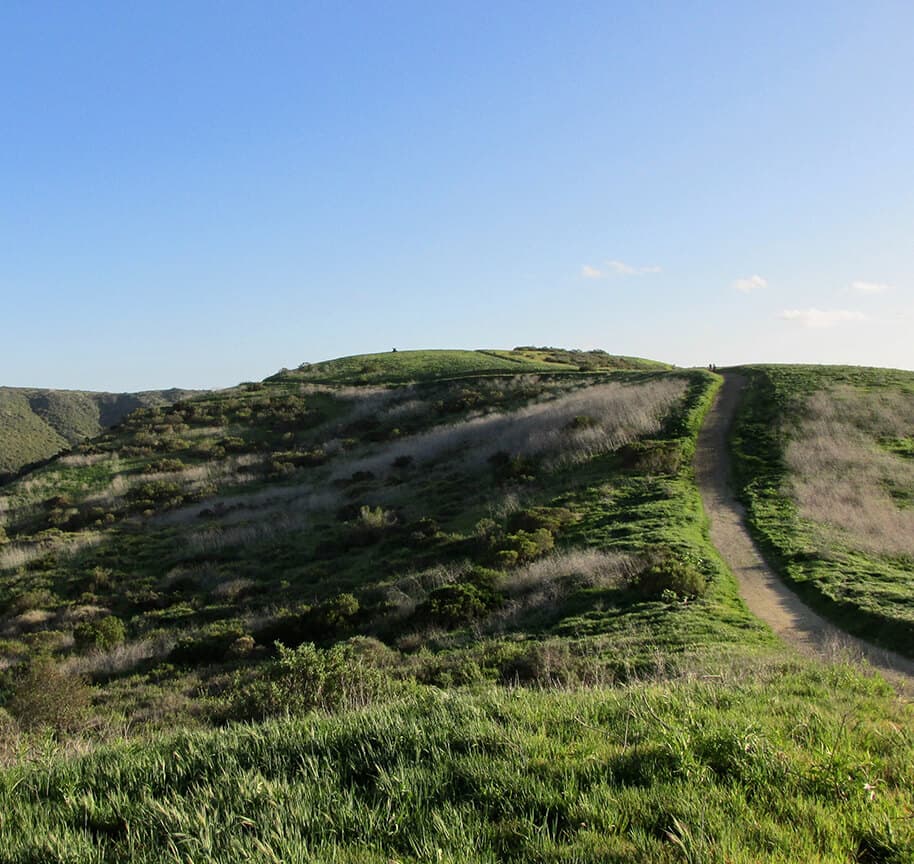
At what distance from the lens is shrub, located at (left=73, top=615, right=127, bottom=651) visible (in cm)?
1700

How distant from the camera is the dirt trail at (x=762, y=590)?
10250mm

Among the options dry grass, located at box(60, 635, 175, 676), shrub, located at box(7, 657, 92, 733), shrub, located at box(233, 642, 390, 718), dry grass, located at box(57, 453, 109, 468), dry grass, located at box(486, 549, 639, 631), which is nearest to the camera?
shrub, located at box(233, 642, 390, 718)

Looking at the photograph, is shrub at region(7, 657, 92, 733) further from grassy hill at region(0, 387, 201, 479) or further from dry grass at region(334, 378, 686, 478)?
grassy hill at region(0, 387, 201, 479)

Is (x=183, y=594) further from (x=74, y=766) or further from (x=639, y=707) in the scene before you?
(x=639, y=707)

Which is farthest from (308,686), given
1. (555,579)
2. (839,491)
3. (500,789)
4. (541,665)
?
(839,491)

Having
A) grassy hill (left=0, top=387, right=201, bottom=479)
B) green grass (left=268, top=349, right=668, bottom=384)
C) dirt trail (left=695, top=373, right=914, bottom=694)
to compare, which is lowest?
grassy hill (left=0, top=387, right=201, bottom=479)

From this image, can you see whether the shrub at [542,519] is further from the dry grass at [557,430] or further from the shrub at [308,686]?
the shrub at [308,686]

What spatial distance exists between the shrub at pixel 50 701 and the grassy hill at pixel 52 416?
262 feet

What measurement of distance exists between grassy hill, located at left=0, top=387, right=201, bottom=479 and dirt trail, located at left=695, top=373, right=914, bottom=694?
7914cm

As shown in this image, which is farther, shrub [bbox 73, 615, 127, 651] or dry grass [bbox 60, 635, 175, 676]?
shrub [bbox 73, 615, 127, 651]

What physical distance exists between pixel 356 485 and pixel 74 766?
25877 mm

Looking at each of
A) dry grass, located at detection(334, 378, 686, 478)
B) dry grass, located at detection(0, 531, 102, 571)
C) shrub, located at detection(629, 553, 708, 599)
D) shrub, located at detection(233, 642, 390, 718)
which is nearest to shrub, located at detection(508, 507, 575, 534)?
shrub, located at detection(629, 553, 708, 599)

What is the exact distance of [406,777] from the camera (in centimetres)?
416

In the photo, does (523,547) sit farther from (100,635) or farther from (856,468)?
(856,468)
